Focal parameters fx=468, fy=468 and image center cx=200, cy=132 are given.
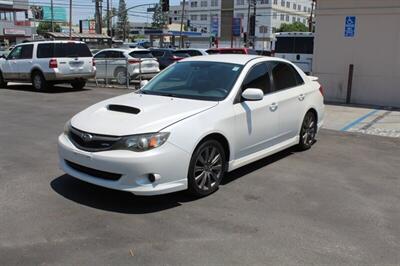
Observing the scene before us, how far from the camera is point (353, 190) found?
234 inches

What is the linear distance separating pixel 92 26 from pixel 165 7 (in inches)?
2923

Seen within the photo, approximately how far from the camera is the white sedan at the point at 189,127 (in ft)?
16.1

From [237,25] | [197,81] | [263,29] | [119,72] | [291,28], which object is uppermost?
[291,28]

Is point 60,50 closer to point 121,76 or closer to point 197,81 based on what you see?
point 121,76

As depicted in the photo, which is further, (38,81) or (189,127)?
(38,81)

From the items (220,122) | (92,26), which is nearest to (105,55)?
(220,122)

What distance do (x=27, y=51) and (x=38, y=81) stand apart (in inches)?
53.2

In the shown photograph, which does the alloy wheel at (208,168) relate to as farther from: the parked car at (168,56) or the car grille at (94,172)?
the parked car at (168,56)

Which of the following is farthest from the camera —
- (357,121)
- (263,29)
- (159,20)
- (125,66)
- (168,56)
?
(159,20)

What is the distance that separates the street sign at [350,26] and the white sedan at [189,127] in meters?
7.52

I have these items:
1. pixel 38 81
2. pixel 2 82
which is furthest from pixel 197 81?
pixel 2 82

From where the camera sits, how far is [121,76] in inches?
772

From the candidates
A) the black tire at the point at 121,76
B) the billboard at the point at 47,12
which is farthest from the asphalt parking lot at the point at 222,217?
the billboard at the point at 47,12

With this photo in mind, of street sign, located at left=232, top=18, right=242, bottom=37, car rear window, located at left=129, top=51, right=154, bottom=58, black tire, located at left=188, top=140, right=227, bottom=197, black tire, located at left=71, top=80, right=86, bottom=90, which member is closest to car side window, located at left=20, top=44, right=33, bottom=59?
black tire, located at left=71, top=80, right=86, bottom=90
